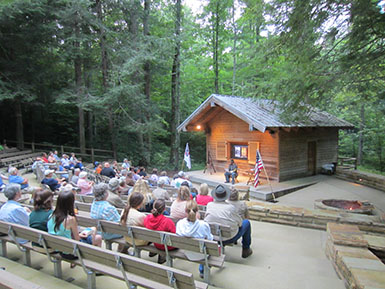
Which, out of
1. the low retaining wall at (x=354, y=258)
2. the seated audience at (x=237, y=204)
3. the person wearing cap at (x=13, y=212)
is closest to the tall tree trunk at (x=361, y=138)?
the low retaining wall at (x=354, y=258)

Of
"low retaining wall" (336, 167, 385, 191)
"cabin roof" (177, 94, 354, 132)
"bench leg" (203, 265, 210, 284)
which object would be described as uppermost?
"cabin roof" (177, 94, 354, 132)

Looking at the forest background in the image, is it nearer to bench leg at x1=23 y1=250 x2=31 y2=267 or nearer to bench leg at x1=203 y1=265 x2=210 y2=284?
bench leg at x1=203 y1=265 x2=210 y2=284

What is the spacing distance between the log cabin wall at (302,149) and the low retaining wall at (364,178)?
1.24m

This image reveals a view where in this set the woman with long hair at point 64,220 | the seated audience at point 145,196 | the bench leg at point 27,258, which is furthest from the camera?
the seated audience at point 145,196

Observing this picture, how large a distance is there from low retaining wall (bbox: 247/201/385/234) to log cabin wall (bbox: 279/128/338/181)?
601 centimetres

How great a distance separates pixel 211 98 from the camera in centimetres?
1335

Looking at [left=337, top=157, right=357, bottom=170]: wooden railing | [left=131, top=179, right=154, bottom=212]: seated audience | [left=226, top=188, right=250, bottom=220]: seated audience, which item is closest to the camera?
[left=226, top=188, right=250, bottom=220]: seated audience

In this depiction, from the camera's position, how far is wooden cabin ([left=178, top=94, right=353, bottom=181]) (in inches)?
489

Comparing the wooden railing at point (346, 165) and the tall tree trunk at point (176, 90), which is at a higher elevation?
the tall tree trunk at point (176, 90)

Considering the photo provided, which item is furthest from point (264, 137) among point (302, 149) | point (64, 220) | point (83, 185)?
point (64, 220)

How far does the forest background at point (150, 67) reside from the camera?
737 centimetres

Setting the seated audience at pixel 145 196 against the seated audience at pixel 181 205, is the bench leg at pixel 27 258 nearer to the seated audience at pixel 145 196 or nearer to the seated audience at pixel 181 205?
the seated audience at pixel 145 196

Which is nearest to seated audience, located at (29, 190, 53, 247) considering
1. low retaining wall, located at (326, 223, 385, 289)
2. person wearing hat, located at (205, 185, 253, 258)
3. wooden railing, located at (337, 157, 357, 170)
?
person wearing hat, located at (205, 185, 253, 258)

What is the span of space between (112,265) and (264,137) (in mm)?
11280
